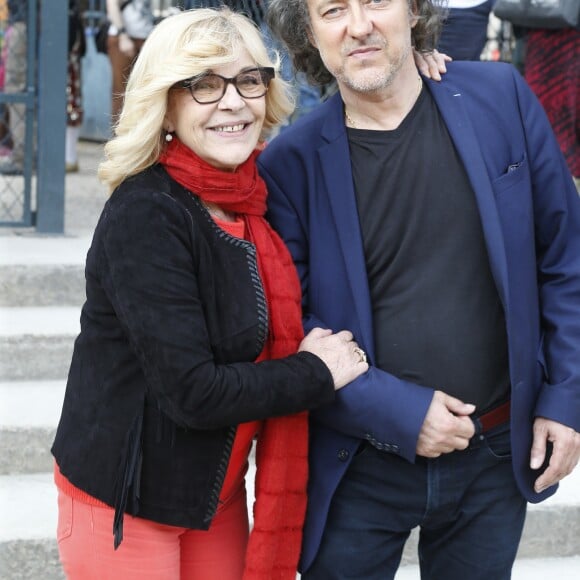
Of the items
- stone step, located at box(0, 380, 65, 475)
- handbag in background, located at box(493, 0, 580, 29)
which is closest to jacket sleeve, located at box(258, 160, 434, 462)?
stone step, located at box(0, 380, 65, 475)

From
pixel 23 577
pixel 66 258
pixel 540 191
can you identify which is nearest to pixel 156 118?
pixel 540 191

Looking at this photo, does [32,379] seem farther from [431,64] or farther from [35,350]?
[431,64]

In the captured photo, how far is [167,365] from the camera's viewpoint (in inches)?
91.2

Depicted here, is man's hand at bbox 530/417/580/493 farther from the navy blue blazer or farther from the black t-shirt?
the black t-shirt

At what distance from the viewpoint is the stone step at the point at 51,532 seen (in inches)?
152

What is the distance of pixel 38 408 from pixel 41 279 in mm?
854

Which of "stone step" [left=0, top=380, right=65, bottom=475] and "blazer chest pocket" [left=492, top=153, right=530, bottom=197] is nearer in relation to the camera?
"blazer chest pocket" [left=492, top=153, right=530, bottom=197]

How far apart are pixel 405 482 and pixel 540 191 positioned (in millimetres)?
731

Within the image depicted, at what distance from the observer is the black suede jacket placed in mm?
2318

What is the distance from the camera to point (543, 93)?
623cm

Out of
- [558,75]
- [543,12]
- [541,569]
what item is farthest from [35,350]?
[558,75]

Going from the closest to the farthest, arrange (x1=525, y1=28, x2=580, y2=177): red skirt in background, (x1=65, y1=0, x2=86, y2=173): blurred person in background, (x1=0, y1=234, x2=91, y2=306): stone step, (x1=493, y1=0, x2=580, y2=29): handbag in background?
(x1=0, y1=234, x2=91, y2=306): stone step < (x1=493, y1=0, x2=580, y2=29): handbag in background < (x1=525, y1=28, x2=580, y2=177): red skirt in background < (x1=65, y1=0, x2=86, y2=173): blurred person in background

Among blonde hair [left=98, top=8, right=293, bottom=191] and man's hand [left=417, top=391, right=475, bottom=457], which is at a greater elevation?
blonde hair [left=98, top=8, right=293, bottom=191]

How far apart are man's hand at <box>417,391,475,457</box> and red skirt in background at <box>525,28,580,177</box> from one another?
397 centimetres
